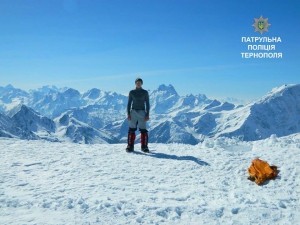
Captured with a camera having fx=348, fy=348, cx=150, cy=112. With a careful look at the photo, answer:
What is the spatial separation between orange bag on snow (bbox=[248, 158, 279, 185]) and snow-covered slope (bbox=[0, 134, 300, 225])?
210 mm

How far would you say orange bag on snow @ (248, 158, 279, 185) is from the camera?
1111 centimetres

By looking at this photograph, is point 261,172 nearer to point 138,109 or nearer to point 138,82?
point 138,109

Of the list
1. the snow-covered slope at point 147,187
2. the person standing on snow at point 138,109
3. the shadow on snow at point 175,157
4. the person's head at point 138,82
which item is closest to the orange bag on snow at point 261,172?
the snow-covered slope at point 147,187

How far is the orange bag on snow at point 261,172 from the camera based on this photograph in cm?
1111

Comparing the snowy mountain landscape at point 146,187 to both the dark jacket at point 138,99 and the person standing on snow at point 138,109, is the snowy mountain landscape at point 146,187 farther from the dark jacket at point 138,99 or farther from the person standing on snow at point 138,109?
the dark jacket at point 138,99

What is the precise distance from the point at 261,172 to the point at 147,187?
3.75 m

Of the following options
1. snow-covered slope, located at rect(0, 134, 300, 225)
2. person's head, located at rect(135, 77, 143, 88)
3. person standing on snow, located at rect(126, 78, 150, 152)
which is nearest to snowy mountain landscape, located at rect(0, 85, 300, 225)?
snow-covered slope, located at rect(0, 134, 300, 225)

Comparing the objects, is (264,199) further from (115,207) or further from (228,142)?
(228,142)

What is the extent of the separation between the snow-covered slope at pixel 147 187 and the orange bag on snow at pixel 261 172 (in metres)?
0.21

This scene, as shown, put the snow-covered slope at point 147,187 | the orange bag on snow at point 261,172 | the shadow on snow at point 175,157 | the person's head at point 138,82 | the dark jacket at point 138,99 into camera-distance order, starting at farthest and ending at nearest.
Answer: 1. the dark jacket at point 138,99
2. the person's head at point 138,82
3. the shadow on snow at point 175,157
4. the orange bag on snow at point 261,172
5. the snow-covered slope at point 147,187

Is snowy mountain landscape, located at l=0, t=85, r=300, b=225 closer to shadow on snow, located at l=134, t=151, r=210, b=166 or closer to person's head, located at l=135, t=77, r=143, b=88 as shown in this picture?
shadow on snow, located at l=134, t=151, r=210, b=166

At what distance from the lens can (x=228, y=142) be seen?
17781 millimetres

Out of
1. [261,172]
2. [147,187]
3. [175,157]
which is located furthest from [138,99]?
[261,172]

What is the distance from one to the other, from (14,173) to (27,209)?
3.96 meters
